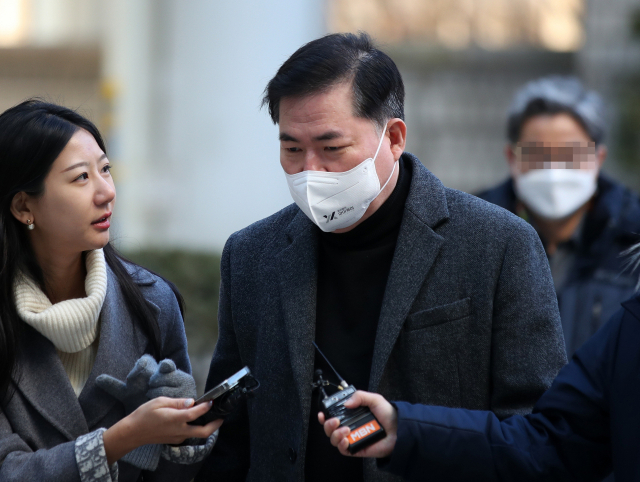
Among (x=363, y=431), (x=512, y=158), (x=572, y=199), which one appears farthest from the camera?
(x=512, y=158)

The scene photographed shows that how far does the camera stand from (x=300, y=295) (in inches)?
102

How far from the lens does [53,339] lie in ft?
8.39

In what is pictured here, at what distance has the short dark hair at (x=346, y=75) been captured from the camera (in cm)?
241

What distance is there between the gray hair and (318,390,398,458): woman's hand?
2.55 metres

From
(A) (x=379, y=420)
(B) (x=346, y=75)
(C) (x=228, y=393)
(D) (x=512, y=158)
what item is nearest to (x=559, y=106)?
(D) (x=512, y=158)

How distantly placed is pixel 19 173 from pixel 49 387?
2.24 ft

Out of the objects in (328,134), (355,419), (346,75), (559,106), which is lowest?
(355,419)

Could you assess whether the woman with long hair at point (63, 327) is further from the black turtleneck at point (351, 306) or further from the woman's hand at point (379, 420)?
the woman's hand at point (379, 420)

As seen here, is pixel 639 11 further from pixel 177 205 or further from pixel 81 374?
pixel 81 374

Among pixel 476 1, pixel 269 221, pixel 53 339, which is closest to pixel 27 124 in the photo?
pixel 53 339

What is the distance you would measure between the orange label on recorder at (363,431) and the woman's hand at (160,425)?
1.49ft

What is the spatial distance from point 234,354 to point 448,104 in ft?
23.2

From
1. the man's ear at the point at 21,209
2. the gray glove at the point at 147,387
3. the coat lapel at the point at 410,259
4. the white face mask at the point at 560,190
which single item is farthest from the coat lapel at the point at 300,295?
the white face mask at the point at 560,190

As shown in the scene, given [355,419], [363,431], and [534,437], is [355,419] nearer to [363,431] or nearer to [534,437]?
[363,431]
